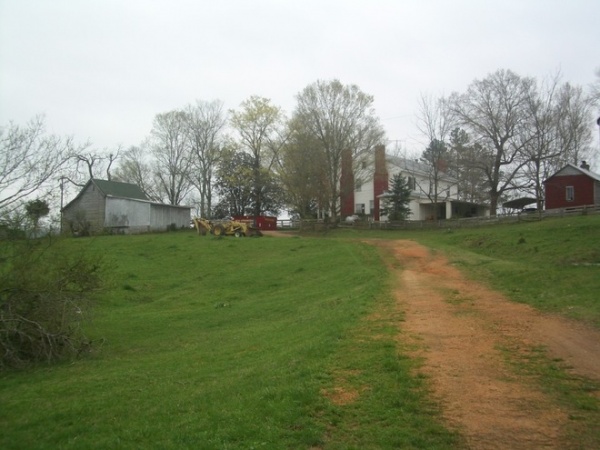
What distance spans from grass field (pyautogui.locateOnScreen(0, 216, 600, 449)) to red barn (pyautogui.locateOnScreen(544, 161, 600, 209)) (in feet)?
71.5

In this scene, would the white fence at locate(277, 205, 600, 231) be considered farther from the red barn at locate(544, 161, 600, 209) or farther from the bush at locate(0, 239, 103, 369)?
the bush at locate(0, 239, 103, 369)

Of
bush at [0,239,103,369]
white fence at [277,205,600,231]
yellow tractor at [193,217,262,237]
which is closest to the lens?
bush at [0,239,103,369]

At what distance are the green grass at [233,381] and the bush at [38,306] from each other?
0.56m

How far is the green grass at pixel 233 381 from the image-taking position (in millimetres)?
5312

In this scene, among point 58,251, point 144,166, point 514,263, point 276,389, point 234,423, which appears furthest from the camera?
point 144,166

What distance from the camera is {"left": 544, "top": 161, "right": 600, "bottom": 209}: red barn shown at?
41.3 metres

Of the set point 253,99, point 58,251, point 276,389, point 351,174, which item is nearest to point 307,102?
point 351,174

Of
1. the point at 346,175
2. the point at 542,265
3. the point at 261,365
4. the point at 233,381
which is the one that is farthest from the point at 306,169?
the point at 233,381

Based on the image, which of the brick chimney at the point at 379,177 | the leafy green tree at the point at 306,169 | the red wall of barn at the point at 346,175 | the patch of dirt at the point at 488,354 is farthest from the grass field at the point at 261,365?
the brick chimney at the point at 379,177

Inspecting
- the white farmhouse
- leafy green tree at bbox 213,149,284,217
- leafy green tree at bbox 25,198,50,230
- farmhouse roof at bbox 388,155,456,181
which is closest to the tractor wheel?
the white farmhouse

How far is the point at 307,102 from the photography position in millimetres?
43500

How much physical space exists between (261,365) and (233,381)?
878mm

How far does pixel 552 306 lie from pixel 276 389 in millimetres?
8685

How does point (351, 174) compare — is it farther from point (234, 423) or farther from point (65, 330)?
point (234, 423)
